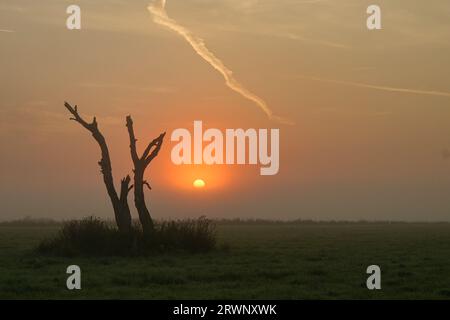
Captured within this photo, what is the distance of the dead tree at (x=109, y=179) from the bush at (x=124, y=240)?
769 mm

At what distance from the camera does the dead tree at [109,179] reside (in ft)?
113

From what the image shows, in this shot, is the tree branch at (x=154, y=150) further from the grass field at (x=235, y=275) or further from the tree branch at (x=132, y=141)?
the grass field at (x=235, y=275)

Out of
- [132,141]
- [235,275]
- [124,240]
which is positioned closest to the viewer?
[235,275]

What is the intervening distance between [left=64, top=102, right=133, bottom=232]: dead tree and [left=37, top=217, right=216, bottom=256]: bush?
0.77 m

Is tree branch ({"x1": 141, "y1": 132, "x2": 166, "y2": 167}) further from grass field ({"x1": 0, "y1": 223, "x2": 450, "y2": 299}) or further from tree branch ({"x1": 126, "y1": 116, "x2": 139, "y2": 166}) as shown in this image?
grass field ({"x1": 0, "y1": 223, "x2": 450, "y2": 299})

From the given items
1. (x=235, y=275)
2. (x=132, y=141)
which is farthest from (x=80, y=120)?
(x=235, y=275)

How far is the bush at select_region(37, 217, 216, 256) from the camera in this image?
1271 inches

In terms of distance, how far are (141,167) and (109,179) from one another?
1.49 m

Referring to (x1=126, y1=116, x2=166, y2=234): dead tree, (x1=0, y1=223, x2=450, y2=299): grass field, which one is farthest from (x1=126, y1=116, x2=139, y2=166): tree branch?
(x1=0, y1=223, x2=450, y2=299): grass field

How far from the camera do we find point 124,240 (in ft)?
107

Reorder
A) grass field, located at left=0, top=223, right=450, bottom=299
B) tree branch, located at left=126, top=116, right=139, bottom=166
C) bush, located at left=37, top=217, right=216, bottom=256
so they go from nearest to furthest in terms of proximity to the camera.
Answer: grass field, located at left=0, top=223, right=450, bottom=299 → bush, located at left=37, top=217, right=216, bottom=256 → tree branch, located at left=126, top=116, right=139, bottom=166

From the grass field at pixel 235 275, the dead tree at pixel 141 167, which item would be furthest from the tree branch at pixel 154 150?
the grass field at pixel 235 275

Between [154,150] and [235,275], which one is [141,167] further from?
[235,275]
